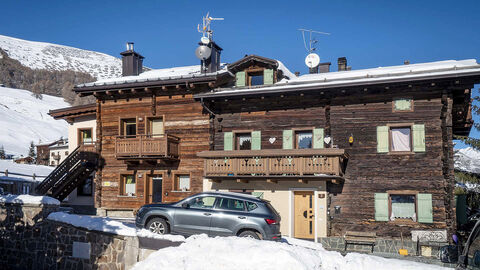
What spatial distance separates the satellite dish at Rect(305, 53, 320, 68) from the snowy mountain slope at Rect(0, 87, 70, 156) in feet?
130

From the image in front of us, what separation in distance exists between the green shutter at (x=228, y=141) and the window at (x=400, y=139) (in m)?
7.42

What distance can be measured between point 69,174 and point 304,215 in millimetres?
13208

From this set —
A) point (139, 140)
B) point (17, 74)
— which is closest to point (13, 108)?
point (17, 74)

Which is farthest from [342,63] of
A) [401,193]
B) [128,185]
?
[128,185]

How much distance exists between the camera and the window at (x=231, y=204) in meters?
14.0

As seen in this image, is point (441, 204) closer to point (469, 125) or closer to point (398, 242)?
point (398, 242)

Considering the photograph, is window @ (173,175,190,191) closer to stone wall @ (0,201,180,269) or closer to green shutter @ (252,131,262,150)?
green shutter @ (252,131,262,150)

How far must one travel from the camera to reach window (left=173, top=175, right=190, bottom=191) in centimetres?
2336

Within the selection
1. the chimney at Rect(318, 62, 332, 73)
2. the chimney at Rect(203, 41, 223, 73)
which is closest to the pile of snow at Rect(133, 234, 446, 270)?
the chimney at Rect(203, 41, 223, 73)

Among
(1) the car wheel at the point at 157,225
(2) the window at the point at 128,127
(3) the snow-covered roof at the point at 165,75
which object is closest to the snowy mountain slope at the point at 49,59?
(3) the snow-covered roof at the point at 165,75

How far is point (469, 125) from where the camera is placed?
22922mm

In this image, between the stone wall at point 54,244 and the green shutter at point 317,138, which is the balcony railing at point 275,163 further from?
the stone wall at point 54,244

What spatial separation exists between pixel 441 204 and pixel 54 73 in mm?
132457

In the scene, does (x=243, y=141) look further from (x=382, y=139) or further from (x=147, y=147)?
(x=382, y=139)
